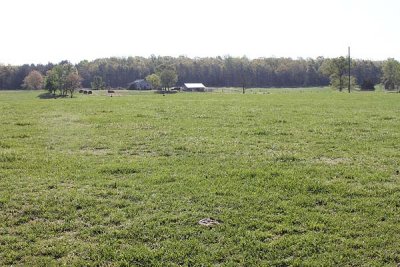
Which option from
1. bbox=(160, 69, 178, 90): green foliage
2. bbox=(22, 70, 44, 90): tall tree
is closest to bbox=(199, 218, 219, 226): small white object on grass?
bbox=(160, 69, 178, 90): green foliage

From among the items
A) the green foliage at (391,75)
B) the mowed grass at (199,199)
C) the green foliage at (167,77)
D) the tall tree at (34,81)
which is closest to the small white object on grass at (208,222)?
the mowed grass at (199,199)

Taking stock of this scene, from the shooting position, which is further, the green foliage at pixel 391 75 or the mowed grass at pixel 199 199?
the green foliage at pixel 391 75

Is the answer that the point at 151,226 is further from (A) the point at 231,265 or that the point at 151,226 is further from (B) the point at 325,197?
(B) the point at 325,197

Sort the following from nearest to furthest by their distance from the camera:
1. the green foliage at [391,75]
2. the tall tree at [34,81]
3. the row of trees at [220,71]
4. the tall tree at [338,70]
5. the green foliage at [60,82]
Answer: the tall tree at [338,70] → the green foliage at [60,82] → the green foliage at [391,75] → the tall tree at [34,81] → the row of trees at [220,71]

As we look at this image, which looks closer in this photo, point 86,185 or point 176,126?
point 86,185

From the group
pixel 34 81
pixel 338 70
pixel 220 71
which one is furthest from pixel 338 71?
pixel 34 81

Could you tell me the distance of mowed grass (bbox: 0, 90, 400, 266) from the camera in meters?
5.55

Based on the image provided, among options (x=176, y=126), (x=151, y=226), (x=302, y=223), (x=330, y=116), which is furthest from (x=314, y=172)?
(x=330, y=116)

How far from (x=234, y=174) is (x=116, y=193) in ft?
8.65

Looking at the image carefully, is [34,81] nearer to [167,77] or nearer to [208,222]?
[167,77]

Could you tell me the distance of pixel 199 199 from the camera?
289 inches

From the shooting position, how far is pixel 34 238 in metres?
5.95

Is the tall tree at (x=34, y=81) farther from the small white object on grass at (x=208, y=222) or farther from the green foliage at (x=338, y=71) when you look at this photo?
the small white object on grass at (x=208, y=222)

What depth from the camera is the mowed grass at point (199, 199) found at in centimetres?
555
